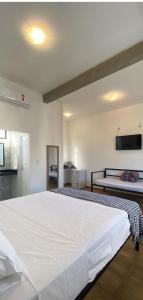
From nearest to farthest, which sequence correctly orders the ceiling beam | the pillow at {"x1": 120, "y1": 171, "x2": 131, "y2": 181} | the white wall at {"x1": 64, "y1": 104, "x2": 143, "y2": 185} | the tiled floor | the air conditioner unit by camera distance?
the tiled floor, the ceiling beam, the air conditioner unit, the pillow at {"x1": 120, "y1": 171, "x2": 131, "y2": 181}, the white wall at {"x1": 64, "y1": 104, "x2": 143, "y2": 185}

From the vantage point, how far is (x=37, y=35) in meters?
2.19

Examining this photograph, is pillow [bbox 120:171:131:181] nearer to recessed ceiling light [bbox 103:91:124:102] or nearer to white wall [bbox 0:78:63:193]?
white wall [bbox 0:78:63:193]

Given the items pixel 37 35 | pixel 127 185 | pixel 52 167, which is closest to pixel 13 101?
pixel 37 35

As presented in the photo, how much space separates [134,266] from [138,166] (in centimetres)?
339

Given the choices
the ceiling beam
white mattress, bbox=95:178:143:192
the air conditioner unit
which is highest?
the ceiling beam

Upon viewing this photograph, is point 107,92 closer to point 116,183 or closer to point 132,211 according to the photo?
point 116,183

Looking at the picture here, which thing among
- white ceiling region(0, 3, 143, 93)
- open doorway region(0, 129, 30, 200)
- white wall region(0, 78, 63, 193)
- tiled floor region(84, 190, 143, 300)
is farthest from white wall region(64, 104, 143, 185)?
tiled floor region(84, 190, 143, 300)

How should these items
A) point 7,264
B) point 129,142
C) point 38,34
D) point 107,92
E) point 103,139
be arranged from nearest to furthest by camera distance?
point 7,264 → point 38,34 → point 107,92 → point 129,142 → point 103,139

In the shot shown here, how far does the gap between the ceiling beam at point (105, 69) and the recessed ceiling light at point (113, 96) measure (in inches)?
43.5

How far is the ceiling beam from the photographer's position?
2451 millimetres

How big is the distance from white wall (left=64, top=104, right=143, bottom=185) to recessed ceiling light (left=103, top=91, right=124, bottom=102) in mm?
870

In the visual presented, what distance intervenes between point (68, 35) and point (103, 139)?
3.87m

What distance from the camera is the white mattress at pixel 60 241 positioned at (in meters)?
0.91

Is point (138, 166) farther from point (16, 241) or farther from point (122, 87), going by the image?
point (16, 241)
